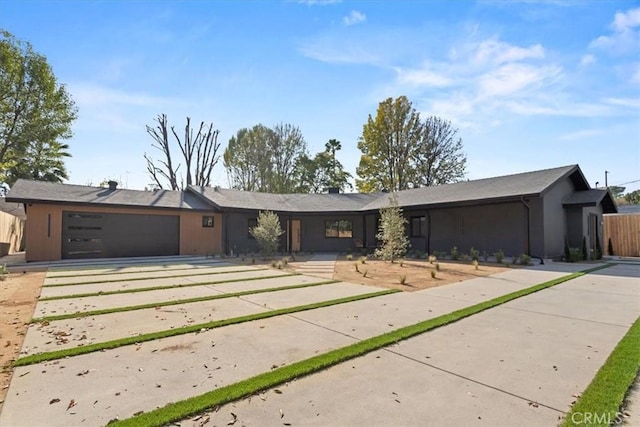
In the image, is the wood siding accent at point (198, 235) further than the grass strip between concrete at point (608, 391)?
Yes

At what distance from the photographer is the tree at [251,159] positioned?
3092 centimetres

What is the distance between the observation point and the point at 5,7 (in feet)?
27.2

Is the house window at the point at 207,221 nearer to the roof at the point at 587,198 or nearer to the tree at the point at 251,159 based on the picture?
the tree at the point at 251,159

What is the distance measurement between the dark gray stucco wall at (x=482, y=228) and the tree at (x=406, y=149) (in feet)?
43.4

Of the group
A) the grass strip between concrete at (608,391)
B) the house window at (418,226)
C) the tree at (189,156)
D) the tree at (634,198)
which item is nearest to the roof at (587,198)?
the house window at (418,226)

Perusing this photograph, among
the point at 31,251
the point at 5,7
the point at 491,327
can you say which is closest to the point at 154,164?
the point at 31,251

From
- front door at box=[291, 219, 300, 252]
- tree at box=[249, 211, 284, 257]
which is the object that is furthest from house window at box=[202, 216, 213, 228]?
front door at box=[291, 219, 300, 252]

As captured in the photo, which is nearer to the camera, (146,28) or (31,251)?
(146,28)

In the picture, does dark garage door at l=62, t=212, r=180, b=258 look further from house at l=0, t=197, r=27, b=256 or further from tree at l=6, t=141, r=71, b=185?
tree at l=6, t=141, r=71, b=185

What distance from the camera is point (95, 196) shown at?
581 inches

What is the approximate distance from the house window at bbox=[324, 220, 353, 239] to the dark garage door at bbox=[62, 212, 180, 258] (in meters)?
8.18

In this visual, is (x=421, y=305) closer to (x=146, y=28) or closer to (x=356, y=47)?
(x=356, y=47)

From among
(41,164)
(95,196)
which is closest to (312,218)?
(95,196)

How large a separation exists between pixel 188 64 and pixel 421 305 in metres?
11.6
